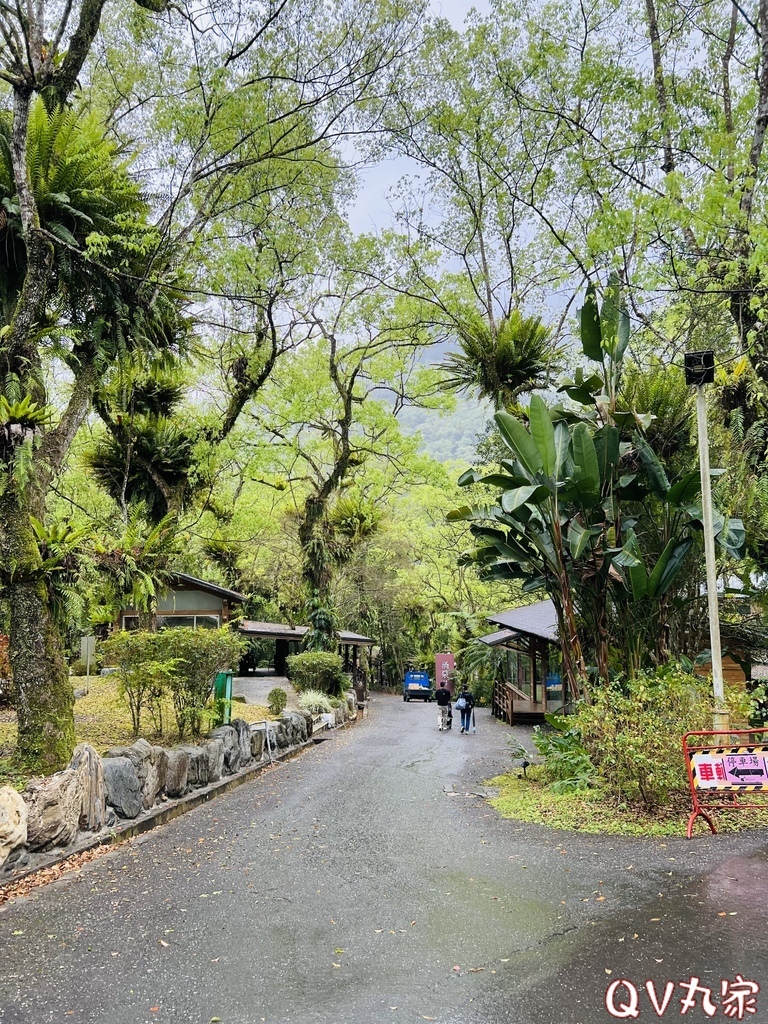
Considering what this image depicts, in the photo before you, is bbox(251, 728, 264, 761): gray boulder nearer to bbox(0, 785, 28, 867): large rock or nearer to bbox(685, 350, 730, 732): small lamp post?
bbox(0, 785, 28, 867): large rock

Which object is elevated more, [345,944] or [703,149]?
[703,149]

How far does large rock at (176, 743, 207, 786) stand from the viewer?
28.8 feet

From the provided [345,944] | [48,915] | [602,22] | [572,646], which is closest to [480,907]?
[345,944]

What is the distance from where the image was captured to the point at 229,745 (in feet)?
34.0

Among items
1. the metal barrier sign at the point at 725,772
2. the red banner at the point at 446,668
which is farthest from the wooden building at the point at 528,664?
the metal barrier sign at the point at 725,772

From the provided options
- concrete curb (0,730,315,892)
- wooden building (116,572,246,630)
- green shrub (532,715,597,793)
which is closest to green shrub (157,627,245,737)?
concrete curb (0,730,315,892)

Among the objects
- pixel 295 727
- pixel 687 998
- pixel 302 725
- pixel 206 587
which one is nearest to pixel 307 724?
pixel 302 725

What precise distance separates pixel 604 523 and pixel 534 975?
20.2 ft

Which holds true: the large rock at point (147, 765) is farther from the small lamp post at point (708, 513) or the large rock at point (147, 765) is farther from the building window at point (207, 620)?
the building window at point (207, 620)

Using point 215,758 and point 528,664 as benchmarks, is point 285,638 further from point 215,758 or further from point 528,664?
point 215,758

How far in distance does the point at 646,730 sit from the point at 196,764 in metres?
5.73

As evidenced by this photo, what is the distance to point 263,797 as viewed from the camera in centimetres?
917

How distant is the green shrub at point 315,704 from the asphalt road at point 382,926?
11.5 metres

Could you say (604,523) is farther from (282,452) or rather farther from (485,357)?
(282,452)
